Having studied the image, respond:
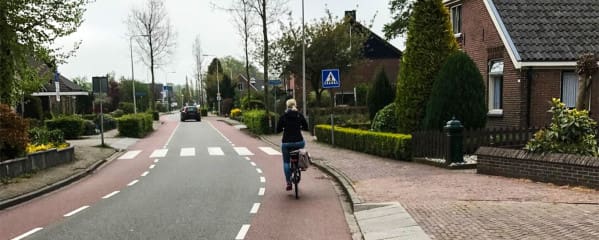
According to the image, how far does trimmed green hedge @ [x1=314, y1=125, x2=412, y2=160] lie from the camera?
48.2 ft

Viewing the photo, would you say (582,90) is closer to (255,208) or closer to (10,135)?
(255,208)

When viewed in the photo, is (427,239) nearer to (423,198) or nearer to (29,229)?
(423,198)

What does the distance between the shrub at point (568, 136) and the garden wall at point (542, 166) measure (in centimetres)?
27

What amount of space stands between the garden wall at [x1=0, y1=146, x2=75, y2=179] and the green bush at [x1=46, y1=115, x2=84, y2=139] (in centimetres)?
1149

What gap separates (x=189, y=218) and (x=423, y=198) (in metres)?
3.78

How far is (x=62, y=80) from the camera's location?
4716 centimetres

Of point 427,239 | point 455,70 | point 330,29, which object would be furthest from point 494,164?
point 330,29

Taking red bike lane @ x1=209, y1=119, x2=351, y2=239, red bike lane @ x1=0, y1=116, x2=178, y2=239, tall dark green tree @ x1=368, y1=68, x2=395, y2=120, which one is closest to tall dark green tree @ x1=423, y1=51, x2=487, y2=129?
red bike lane @ x1=209, y1=119, x2=351, y2=239

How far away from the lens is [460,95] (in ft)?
47.9

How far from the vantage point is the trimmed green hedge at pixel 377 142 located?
14.7m

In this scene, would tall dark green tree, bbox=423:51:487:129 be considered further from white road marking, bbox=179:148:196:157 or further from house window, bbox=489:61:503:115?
white road marking, bbox=179:148:196:157

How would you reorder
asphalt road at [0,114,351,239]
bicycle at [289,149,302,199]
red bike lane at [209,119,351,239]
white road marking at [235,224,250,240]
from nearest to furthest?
1. white road marking at [235,224,250,240]
2. red bike lane at [209,119,351,239]
3. asphalt road at [0,114,351,239]
4. bicycle at [289,149,302,199]

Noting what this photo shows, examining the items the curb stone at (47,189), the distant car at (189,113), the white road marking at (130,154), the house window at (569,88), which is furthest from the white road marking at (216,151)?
the distant car at (189,113)

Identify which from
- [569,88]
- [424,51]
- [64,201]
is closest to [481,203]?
[64,201]
